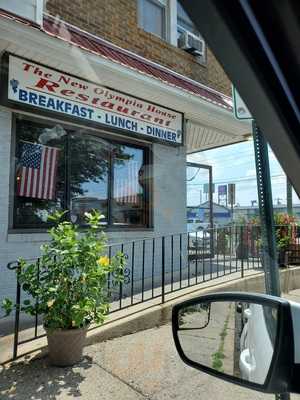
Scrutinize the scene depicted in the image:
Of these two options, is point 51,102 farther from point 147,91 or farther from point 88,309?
point 88,309

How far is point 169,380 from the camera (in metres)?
3.60

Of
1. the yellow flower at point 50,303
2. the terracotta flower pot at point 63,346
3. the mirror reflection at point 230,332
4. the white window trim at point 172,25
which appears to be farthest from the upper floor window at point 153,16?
the mirror reflection at point 230,332

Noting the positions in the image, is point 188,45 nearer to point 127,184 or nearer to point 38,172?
point 127,184

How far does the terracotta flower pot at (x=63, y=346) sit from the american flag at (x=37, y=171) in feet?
8.17

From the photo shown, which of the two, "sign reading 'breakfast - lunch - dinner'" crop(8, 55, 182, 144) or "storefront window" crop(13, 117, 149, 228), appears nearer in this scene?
"sign reading 'breakfast - lunch - dinner'" crop(8, 55, 182, 144)

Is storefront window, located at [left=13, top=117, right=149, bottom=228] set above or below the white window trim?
below

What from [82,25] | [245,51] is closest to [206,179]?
[82,25]

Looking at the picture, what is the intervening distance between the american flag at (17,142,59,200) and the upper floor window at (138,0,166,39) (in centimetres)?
362

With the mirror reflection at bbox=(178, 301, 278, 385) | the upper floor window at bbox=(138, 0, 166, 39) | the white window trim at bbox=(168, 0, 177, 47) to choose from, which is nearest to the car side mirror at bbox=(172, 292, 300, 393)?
the mirror reflection at bbox=(178, 301, 278, 385)

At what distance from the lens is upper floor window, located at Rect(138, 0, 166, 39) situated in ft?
26.5

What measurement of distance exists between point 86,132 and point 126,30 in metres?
2.37

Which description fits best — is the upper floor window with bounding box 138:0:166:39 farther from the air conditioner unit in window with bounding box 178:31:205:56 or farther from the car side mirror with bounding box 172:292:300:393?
the car side mirror with bounding box 172:292:300:393

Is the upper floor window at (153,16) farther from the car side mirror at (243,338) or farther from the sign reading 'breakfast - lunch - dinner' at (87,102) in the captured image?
the car side mirror at (243,338)

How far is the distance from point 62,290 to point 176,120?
4.65 m
